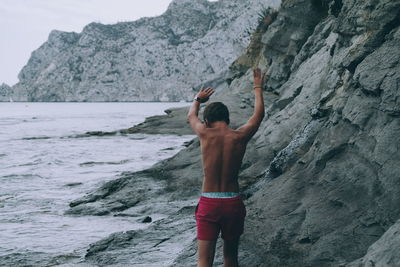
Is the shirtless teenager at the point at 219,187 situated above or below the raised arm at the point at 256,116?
below

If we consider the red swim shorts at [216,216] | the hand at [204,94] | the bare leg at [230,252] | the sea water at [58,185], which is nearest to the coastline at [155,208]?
the sea water at [58,185]

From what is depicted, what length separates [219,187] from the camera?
518 cm

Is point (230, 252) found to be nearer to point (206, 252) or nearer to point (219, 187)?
point (206, 252)

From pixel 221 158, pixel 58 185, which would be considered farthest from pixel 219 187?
pixel 58 185

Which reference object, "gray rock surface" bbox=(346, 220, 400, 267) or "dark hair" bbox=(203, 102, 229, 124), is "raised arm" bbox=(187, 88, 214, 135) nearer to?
"dark hair" bbox=(203, 102, 229, 124)

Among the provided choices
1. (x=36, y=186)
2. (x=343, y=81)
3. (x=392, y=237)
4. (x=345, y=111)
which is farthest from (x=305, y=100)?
(x=36, y=186)

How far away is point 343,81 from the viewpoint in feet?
31.7

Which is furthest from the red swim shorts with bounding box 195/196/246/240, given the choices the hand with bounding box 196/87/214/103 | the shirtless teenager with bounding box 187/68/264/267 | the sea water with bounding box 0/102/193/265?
the sea water with bounding box 0/102/193/265

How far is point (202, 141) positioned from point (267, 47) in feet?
81.4

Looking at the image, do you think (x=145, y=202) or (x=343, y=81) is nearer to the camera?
(x=343, y=81)

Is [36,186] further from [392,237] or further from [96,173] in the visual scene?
[392,237]

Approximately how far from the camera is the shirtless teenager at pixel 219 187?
5105mm

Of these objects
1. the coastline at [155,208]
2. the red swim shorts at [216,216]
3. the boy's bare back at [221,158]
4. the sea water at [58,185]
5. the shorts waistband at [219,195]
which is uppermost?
the boy's bare back at [221,158]

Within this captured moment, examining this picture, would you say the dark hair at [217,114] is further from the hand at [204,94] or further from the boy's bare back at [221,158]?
the hand at [204,94]
